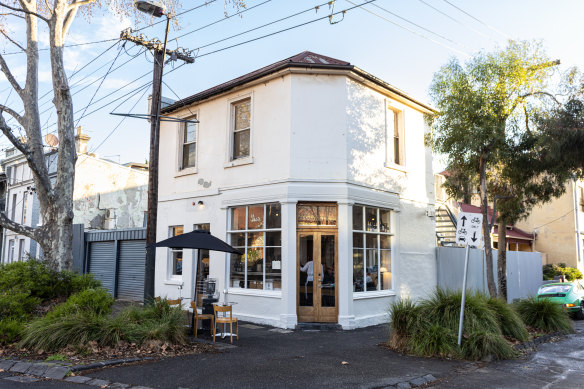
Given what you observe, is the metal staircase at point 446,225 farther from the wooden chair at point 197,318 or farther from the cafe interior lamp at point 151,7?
the cafe interior lamp at point 151,7

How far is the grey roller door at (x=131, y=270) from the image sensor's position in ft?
60.6

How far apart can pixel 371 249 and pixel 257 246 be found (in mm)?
3261

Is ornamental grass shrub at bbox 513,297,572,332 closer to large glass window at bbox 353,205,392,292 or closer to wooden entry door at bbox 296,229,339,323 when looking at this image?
large glass window at bbox 353,205,392,292

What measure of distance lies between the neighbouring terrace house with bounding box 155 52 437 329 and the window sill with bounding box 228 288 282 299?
0.03 m

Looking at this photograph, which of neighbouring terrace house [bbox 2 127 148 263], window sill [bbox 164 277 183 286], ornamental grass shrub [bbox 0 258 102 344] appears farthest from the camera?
neighbouring terrace house [bbox 2 127 148 263]

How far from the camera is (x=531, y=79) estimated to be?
14.5 m

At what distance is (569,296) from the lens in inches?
666

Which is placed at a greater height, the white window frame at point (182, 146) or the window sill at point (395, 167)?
the white window frame at point (182, 146)

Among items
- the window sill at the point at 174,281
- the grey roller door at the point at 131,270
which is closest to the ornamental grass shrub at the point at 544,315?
the window sill at the point at 174,281

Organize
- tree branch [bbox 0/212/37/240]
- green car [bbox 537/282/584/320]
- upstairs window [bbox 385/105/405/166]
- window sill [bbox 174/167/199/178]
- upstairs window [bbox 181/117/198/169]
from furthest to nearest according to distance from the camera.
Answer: green car [bbox 537/282/584/320] → upstairs window [bbox 181/117/198/169] → window sill [bbox 174/167/199/178] → upstairs window [bbox 385/105/405/166] → tree branch [bbox 0/212/37/240]

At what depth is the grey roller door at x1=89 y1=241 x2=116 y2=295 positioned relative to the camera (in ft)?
64.5

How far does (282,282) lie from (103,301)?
4531 mm

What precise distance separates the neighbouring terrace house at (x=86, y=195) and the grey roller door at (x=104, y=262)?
3724 millimetres

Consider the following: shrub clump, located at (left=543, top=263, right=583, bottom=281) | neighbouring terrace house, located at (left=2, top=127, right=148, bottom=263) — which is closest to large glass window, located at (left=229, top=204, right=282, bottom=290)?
neighbouring terrace house, located at (left=2, top=127, right=148, bottom=263)
